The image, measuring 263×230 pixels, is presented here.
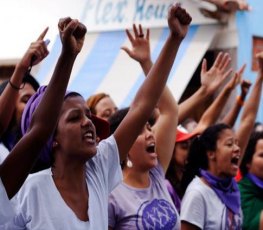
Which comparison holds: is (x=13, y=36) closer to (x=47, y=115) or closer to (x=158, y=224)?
(x=158, y=224)

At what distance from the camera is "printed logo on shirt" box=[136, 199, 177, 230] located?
3336 millimetres

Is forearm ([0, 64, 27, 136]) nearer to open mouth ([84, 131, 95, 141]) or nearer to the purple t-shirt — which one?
the purple t-shirt

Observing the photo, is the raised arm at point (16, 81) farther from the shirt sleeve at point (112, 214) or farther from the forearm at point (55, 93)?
the forearm at point (55, 93)

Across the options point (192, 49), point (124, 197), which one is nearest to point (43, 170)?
point (124, 197)

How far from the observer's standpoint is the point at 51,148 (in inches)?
117

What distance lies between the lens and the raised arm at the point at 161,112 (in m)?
3.73

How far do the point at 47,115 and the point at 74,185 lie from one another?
0.39 metres

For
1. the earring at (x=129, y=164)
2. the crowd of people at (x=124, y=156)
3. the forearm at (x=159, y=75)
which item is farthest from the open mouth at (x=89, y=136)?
the earring at (x=129, y=164)

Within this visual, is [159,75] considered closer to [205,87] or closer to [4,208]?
[4,208]

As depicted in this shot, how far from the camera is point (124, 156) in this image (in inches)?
125

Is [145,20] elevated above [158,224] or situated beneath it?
elevated above

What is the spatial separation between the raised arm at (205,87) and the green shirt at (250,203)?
1.98 ft

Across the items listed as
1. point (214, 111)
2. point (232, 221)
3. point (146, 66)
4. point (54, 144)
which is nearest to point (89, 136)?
point (54, 144)

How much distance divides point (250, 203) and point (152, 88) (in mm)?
1744
